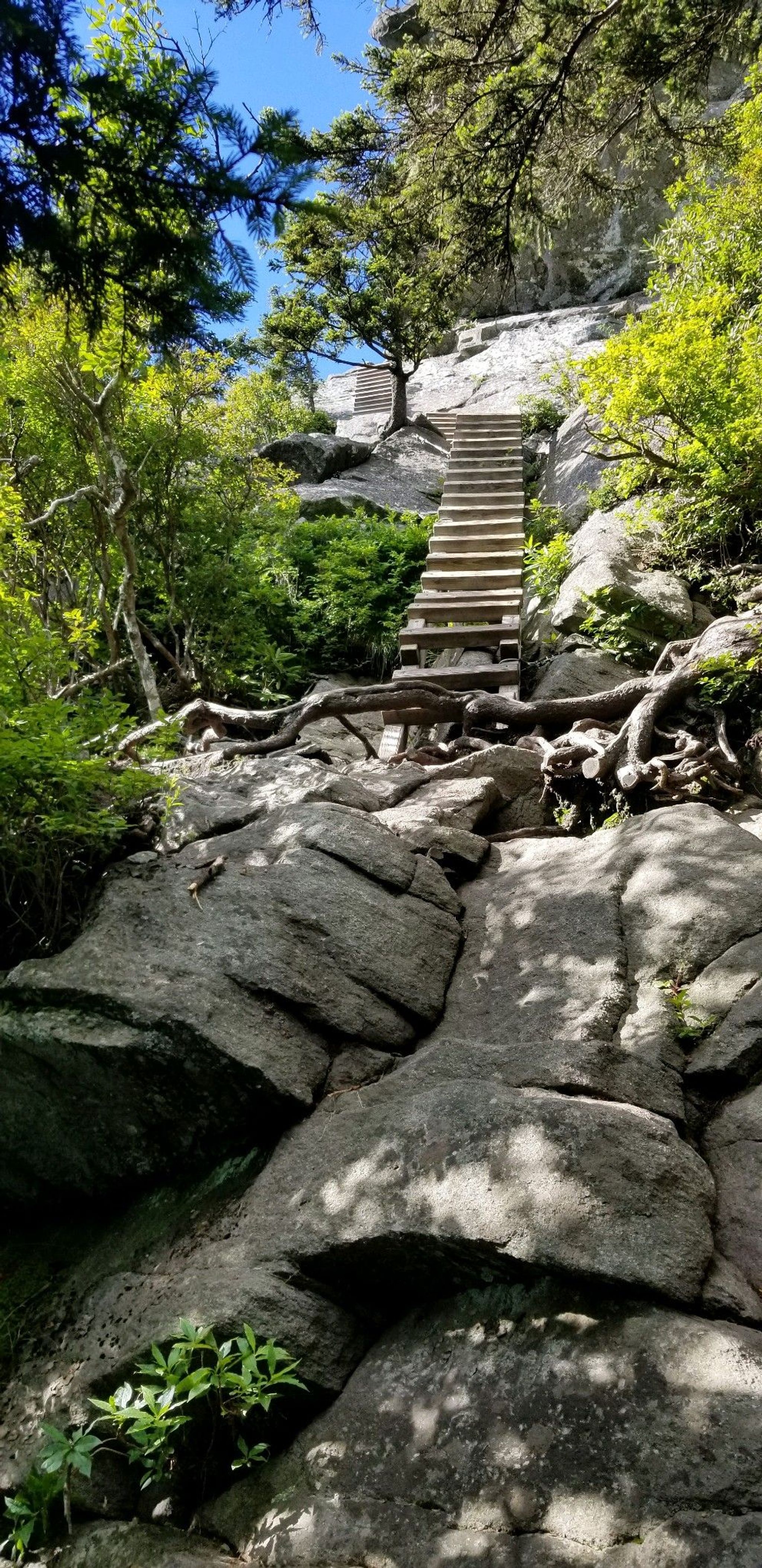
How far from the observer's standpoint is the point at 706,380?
798 cm

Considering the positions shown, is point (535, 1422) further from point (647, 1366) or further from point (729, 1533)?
point (729, 1533)

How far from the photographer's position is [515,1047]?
3.97 m

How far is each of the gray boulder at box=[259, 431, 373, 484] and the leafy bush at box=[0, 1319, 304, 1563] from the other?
16160 mm

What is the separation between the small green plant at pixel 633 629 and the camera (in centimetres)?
835

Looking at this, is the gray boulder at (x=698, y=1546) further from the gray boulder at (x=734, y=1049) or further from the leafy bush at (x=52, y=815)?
the leafy bush at (x=52, y=815)

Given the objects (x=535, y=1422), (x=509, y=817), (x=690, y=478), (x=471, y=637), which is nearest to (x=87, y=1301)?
(x=535, y=1422)

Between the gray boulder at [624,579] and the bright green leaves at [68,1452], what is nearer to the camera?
the bright green leaves at [68,1452]

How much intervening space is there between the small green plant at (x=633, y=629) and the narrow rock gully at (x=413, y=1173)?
322 centimetres

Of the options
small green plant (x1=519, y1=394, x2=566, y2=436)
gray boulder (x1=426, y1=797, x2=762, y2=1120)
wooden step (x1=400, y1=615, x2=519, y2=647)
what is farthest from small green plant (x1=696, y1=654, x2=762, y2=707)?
small green plant (x1=519, y1=394, x2=566, y2=436)

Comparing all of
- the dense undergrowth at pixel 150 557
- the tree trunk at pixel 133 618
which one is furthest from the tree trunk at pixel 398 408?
the tree trunk at pixel 133 618

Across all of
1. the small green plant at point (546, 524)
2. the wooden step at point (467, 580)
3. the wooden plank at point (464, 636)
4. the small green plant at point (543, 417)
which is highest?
the small green plant at point (543, 417)

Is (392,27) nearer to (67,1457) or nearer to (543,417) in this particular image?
(543,417)

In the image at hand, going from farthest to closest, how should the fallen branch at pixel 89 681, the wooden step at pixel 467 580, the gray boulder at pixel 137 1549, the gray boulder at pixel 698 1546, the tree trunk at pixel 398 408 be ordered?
the tree trunk at pixel 398 408 < the wooden step at pixel 467 580 < the fallen branch at pixel 89 681 < the gray boulder at pixel 137 1549 < the gray boulder at pixel 698 1546

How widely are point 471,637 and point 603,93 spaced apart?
4.43 m
